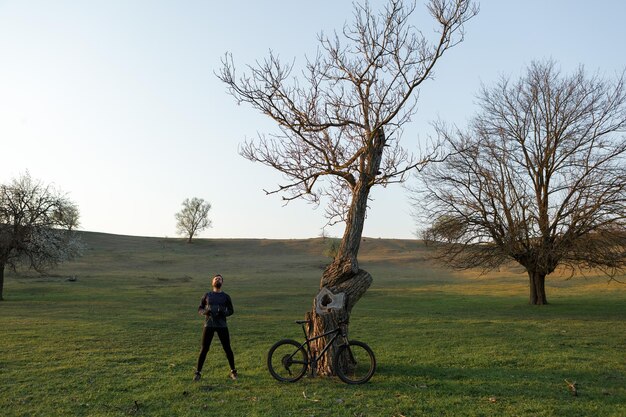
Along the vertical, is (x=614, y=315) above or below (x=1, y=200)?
below

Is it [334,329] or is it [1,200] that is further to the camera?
[1,200]

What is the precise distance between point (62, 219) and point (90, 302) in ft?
22.5

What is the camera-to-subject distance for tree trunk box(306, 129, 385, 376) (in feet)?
35.3

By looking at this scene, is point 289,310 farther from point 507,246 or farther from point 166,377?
point 166,377

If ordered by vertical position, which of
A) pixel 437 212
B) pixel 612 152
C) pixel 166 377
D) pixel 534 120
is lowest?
pixel 166 377

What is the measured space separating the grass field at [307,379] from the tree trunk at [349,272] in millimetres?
947

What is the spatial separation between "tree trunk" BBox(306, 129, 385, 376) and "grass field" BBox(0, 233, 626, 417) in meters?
0.95

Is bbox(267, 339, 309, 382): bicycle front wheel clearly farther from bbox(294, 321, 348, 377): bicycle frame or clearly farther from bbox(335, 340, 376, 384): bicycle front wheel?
bbox(335, 340, 376, 384): bicycle front wheel

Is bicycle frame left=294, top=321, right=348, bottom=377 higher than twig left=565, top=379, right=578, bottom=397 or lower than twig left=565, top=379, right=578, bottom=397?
higher

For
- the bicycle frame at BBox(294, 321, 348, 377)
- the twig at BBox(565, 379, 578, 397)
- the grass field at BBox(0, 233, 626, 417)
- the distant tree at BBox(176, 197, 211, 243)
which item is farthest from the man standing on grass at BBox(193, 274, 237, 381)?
the distant tree at BBox(176, 197, 211, 243)

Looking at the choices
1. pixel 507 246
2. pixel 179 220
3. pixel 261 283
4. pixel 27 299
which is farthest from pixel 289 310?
pixel 179 220

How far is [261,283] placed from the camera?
1975 inches

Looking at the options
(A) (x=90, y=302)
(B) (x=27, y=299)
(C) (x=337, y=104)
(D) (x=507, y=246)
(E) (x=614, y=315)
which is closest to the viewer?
(C) (x=337, y=104)

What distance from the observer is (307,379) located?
1045 cm
